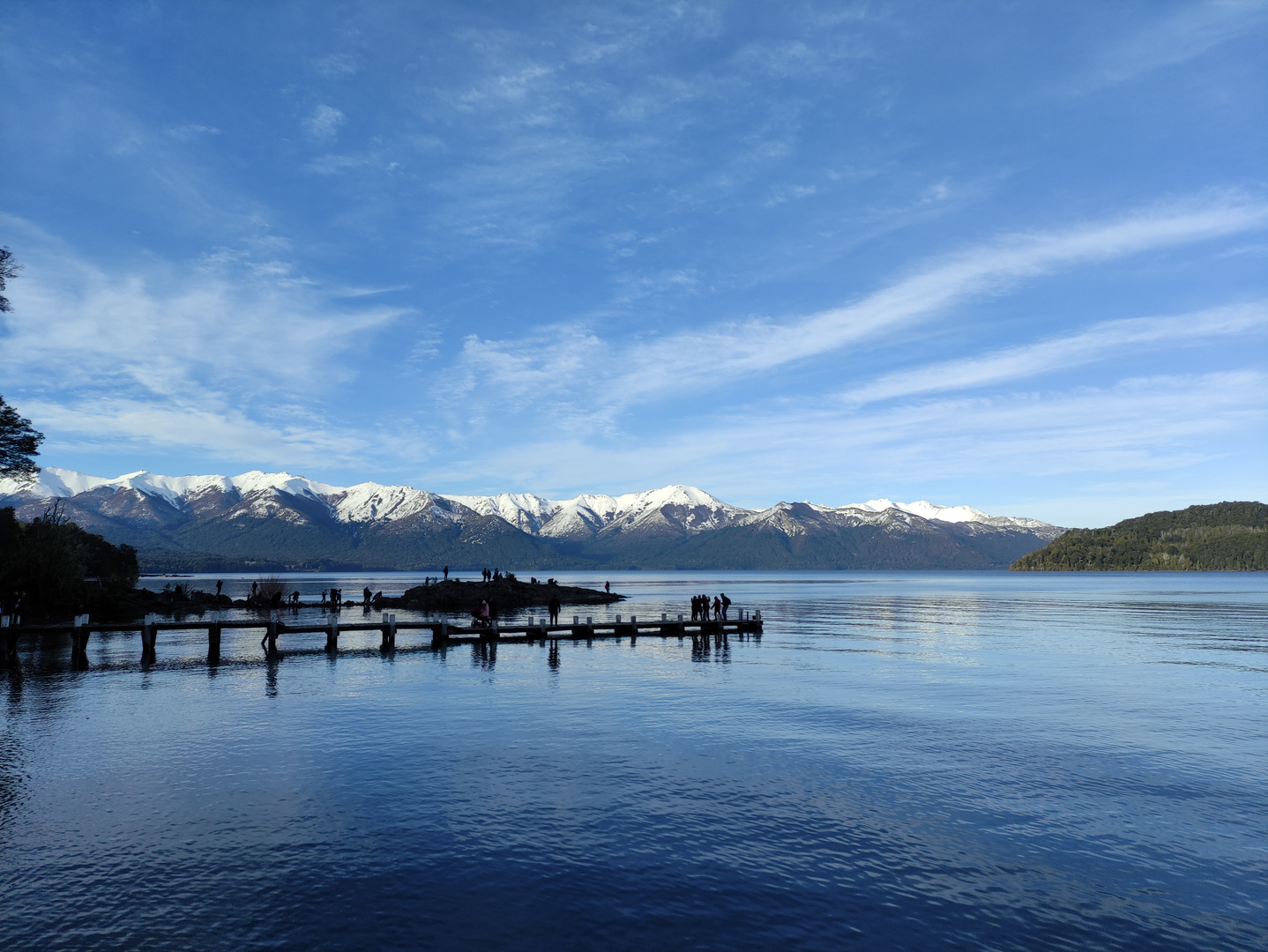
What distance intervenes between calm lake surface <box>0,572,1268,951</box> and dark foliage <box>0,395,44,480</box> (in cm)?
3041

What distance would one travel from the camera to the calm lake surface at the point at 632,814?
15016 mm

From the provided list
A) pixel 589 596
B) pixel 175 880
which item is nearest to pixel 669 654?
pixel 175 880

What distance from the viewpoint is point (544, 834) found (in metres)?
19.4

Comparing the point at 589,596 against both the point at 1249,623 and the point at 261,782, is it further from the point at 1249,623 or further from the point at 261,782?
the point at 261,782

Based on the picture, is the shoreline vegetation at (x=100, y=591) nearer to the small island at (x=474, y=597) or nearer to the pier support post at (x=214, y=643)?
the small island at (x=474, y=597)

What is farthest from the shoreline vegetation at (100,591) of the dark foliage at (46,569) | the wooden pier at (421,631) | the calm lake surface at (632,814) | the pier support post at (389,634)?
the calm lake surface at (632,814)

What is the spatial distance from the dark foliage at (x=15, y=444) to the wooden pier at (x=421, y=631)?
13.5 m

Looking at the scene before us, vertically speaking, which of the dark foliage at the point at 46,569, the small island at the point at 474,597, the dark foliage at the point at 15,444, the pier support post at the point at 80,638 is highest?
the dark foliage at the point at 15,444

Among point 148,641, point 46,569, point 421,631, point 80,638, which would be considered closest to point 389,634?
point 421,631

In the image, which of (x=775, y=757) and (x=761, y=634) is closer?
(x=775, y=757)

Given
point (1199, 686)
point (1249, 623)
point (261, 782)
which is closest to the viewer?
point (261, 782)

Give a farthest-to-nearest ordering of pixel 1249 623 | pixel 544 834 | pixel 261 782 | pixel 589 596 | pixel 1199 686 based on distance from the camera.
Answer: pixel 589 596, pixel 1249 623, pixel 1199 686, pixel 261 782, pixel 544 834

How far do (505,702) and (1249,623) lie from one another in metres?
91.2

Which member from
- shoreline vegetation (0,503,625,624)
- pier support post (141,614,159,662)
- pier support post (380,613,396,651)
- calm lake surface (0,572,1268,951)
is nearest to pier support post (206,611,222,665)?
pier support post (141,614,159,662)
